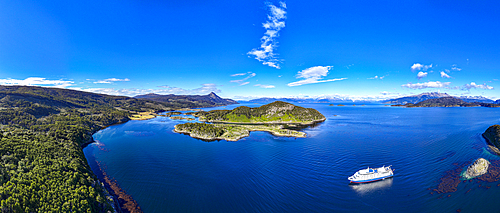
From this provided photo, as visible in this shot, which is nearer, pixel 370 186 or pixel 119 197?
pixel 119 197

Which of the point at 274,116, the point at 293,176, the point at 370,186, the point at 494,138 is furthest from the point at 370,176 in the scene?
the point at 274,116

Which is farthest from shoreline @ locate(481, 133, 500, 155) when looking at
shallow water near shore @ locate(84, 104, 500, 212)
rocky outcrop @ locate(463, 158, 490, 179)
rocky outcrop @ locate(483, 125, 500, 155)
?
rocky outcrop @ locate(463, 158, 490, 179)

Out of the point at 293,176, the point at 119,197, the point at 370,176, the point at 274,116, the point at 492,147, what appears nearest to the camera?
the point at 119,197

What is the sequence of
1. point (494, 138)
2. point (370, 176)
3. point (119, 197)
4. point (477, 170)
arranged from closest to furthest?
point (119, 197), point (370, 176), point (477, 170), point (494, 138)

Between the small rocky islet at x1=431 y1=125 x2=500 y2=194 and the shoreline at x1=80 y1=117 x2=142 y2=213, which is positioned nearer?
the shoreline at x1=80 y1=117 x2=142 y2=213

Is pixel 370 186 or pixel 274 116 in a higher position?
pixel 274 116

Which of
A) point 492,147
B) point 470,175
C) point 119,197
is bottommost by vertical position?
point 119,197

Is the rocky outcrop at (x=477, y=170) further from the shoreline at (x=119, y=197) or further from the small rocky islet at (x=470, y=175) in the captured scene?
the shoreline at (x=119, y=197)

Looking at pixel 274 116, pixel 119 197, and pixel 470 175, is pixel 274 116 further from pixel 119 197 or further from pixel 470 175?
pixel 119 197

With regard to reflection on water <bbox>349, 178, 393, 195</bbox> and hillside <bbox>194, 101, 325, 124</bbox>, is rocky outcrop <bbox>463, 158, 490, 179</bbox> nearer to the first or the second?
reflection on water <bbox>349, 178, 393, 195</bbox>

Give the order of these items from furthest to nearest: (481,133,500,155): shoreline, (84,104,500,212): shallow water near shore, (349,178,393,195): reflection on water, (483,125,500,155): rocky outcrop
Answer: (483,125,500,155): rocky outcrop, (481,133,500,155): shoreline, (349,178,393,195): reflection on water, (84,104,500,212): shallow water near shore
